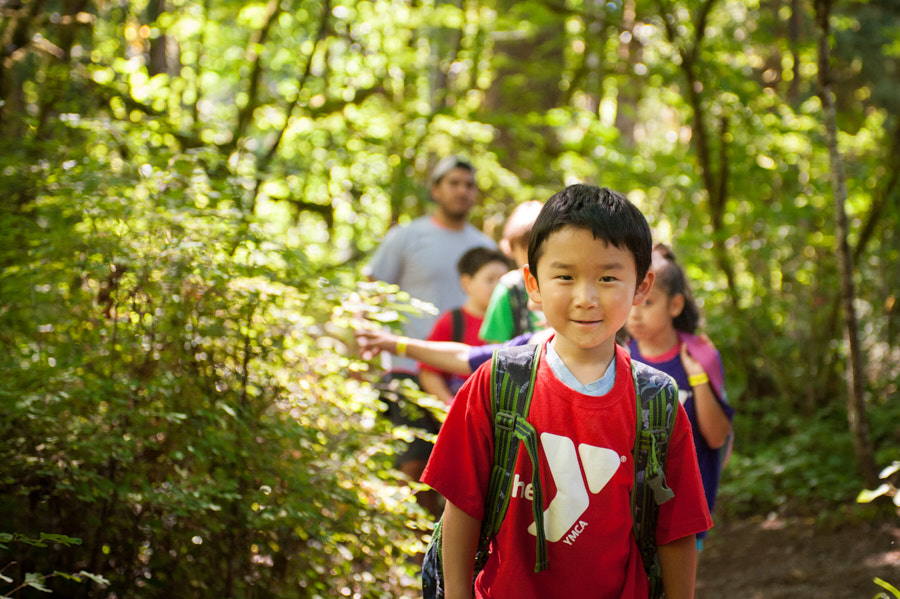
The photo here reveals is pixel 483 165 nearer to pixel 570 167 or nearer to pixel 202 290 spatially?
pixel 570 167

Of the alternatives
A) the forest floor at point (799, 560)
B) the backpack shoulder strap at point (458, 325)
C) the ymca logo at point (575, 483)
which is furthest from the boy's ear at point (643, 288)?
the forest floor at point (799, 560)

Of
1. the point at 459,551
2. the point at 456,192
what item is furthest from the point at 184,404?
the point at 456,192

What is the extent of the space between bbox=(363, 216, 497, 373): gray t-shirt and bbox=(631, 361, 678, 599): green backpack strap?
3.61 m

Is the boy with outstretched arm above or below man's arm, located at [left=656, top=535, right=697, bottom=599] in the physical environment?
above

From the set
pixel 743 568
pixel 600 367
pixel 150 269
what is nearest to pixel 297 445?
pixel 150 269

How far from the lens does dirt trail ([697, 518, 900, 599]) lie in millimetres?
4664

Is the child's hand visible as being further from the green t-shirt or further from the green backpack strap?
the green backpack strap

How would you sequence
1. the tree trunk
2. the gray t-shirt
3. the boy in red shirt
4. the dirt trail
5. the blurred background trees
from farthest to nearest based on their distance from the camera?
the gray t-shirt → the tree trunk → the dirt trail → the boy in red shirt → the blurred background trees

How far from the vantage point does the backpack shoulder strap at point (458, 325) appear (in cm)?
420

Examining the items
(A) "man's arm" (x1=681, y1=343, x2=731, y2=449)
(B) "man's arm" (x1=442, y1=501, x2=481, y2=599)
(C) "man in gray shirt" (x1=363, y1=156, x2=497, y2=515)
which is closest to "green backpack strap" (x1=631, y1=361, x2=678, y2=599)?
(B) "man's arm" (x1=442, y1=501, x2=481, y2=599)

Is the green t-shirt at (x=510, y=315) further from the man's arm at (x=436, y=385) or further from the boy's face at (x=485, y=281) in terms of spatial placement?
the boy's face at (x=485, y=281)

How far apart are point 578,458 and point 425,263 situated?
3.88 metres

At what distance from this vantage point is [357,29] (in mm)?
8844

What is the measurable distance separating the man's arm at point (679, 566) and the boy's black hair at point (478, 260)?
8.58 ft
